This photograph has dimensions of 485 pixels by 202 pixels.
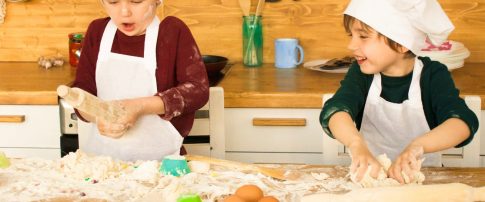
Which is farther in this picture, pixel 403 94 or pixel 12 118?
pixel 12 118

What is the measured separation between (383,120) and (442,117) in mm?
231

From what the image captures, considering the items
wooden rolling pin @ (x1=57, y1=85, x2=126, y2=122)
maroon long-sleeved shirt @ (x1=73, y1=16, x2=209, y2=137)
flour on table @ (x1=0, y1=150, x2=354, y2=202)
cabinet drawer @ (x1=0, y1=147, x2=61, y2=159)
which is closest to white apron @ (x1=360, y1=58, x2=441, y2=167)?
flour on table @ (x1=0, y1=150, x2=354, y2=202)

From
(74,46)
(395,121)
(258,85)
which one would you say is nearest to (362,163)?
(395,121)

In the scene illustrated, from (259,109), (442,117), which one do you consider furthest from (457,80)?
(442,117)

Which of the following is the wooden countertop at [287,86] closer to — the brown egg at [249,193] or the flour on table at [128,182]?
the flour on table at [128,182]

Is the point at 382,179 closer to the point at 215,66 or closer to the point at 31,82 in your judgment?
the point at 215,66

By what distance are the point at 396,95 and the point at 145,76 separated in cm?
65

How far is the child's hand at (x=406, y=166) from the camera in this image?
1562 millimetres

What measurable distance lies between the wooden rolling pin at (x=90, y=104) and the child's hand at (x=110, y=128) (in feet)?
0.18

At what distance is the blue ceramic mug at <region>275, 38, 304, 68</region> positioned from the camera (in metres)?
2.89

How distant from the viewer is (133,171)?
1.67m

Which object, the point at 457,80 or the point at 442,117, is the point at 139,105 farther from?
the point at 457,80

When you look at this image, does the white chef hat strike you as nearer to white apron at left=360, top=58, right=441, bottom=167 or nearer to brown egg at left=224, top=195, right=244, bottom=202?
white apron at left=360, top=58, right=441, bottom=167

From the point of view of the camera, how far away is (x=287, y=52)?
2.90 meters
